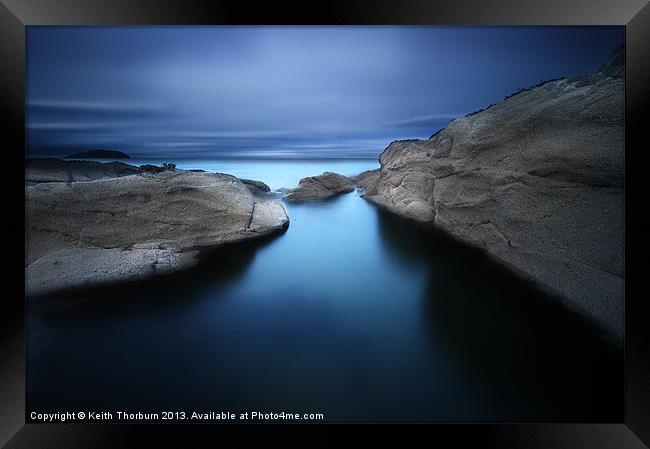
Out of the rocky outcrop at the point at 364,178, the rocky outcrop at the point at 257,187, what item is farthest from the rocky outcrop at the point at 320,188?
the rocky outcrop at the point at 257,187

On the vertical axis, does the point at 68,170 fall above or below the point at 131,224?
above

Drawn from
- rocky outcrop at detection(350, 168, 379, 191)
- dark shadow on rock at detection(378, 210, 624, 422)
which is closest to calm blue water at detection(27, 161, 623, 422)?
dark shadow on rock at detection(378, 210, 624, 422)

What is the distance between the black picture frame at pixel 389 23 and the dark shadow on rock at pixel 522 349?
0.17 m

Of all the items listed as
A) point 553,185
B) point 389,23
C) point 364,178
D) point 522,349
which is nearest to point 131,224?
point 389,23

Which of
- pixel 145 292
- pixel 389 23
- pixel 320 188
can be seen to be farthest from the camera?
pixel 320 188

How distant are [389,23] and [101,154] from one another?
4594 mm

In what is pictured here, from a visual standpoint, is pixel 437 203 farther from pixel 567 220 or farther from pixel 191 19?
pixel 191 19

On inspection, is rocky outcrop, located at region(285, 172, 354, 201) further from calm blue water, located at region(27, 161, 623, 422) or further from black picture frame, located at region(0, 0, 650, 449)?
black picture frame, located at region(0, 0, 650, 449)

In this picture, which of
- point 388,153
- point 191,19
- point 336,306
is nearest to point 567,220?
point 336,306

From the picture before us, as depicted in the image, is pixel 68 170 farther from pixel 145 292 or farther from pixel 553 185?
pixel 553 185

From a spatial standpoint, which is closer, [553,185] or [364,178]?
[553,185]

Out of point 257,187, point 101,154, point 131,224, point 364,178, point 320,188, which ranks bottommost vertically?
point 131,224

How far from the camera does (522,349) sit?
400 centimetres

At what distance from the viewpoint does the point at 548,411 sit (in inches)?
130
